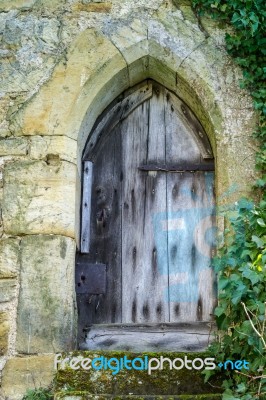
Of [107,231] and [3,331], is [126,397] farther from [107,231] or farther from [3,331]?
[107,231]

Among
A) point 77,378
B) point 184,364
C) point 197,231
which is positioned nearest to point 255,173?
point 197,231

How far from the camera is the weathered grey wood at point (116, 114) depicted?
4934 millimetres

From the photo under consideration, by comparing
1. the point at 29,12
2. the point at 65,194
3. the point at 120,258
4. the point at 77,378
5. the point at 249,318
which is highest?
the point at 29,12

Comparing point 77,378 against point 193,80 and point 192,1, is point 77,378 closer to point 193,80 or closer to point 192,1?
point 193,80

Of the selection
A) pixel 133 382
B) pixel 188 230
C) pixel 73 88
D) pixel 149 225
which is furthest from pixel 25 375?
pixel 73 88

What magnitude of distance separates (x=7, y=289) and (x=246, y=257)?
1.40m

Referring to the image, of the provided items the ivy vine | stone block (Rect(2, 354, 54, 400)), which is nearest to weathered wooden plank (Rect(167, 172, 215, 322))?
the ivy vine

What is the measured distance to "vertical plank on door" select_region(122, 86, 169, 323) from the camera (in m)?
4.63

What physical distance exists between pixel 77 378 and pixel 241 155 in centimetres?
168

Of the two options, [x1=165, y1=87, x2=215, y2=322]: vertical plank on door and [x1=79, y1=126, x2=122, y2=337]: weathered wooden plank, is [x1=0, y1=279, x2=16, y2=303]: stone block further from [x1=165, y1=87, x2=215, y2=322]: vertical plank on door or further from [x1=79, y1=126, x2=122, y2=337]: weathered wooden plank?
[x1=165, y1=87, x2=215, y2=322]: vertical plank on door

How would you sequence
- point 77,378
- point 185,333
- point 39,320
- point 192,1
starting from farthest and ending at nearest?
1. point 192,1
2. point 185,333
3. point 39,320
4. point 77,378

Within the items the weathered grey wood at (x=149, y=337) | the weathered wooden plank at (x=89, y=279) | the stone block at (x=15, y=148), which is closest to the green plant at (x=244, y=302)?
Result: the weathered grey wood at (x=149, y=337)

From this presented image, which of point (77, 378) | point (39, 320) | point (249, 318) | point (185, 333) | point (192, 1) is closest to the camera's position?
point (249, 318)

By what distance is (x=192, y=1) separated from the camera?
484 centimetres
